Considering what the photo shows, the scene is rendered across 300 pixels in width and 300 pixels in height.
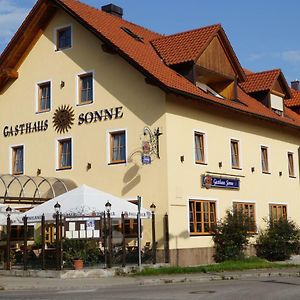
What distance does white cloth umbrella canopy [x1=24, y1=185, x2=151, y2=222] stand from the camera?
70.9ft

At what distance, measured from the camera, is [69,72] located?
2803 centimetres

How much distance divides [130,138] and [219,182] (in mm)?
4377

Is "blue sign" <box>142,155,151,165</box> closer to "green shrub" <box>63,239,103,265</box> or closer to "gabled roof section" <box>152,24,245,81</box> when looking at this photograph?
"green shrub" <box>63,239,103,265</box>

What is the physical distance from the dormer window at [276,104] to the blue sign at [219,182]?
6520 millimetres

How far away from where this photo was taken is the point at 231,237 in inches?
1025

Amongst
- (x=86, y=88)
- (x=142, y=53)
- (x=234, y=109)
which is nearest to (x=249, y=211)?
(x=234, y=109)

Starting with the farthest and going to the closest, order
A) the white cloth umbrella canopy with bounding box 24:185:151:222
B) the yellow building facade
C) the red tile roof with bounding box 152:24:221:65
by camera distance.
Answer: the red tile roof with bounding box 152:24:221:65 < the yellow building facade < the white cloth umbrella canopy with bounding box 24:185:151:222

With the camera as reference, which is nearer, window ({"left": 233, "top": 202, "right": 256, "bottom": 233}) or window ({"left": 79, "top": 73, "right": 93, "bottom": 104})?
window ({"left": 233, "top": 202, "right": 256, "bottom": 233})

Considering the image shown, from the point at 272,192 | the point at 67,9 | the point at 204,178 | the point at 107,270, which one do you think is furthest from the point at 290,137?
the point at 107,270

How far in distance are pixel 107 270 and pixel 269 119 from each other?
12.5 meters

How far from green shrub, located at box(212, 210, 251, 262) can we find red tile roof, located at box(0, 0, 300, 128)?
4.83m

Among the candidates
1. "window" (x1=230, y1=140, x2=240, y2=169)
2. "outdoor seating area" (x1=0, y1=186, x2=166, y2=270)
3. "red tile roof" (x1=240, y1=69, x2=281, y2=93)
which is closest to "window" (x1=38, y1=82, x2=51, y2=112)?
"outdoor seating area" (x1=0, y1=186, x2=166, y2=270)

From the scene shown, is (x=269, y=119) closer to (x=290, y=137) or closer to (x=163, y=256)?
(x=290, y=137)

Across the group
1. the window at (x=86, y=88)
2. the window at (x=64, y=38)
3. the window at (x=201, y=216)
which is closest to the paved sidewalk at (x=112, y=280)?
the window at (x=201, y=216)
